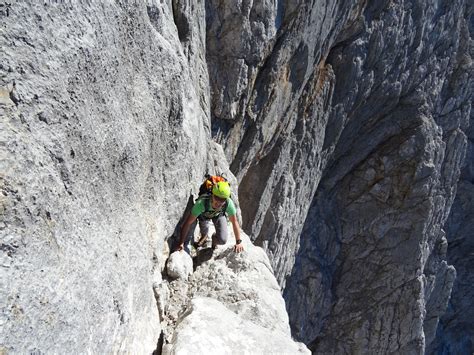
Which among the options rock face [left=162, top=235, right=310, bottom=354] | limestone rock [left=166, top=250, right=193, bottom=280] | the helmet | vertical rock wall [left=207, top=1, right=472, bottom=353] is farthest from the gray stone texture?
limestone rock [left=166, top=250, right=193, bottom=280]

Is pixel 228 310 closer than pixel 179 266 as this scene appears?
Yes

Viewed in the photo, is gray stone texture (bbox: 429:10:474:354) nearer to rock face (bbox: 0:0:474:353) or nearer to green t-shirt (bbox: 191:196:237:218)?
rock face (bbox: 0:0:474:353)

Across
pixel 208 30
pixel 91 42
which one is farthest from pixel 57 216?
pixel 208 30

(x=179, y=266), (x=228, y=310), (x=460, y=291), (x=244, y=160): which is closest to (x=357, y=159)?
(x=244, y=160)

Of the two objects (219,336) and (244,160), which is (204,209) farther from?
(244,160)

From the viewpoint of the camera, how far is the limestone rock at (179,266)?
639 cm

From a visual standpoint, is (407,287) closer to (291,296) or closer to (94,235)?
(291,296)

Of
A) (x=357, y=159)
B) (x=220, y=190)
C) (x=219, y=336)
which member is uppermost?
(x=357, y=159)

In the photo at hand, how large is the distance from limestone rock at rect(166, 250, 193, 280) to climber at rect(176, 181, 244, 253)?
18 cm

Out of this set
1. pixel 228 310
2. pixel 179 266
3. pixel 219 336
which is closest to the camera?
pixel 219 336

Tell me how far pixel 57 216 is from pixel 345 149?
19.3 meters

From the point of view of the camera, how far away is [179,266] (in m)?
6.48

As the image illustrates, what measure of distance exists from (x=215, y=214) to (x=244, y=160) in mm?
6171

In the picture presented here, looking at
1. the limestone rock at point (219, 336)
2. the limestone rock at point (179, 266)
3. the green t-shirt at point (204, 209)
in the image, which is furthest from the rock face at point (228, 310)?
the green t-shirt at point (204, 209)
